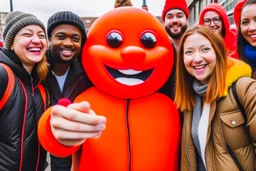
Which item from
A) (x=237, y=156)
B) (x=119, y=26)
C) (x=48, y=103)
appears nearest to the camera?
(x=237, y=156)

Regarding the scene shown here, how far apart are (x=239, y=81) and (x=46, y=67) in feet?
5.06

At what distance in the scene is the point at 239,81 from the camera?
6.79 feet

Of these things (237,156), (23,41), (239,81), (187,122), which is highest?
(23,41)

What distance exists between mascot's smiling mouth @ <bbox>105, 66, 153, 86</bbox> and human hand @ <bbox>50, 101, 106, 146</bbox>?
1.06 metres

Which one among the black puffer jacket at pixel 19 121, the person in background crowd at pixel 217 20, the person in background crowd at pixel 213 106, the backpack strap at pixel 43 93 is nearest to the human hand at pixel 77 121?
the black puffer jacket at pixel 19 121

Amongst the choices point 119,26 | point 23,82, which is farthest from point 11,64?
point 119,26

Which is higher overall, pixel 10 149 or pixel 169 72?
pixel 169 72

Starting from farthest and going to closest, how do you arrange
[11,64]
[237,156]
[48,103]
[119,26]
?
[119,26] < [48,103] < [11,64] < [237,156]

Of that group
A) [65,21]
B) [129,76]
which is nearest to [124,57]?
[129,76]

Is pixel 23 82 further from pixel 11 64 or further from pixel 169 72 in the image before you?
pixel 169 72

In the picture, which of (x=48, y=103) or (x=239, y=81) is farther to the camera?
(x=48, y=103)

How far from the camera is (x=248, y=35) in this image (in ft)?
9.10

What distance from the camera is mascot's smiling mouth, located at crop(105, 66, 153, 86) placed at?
2.55 m

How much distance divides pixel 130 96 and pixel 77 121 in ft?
3.76
